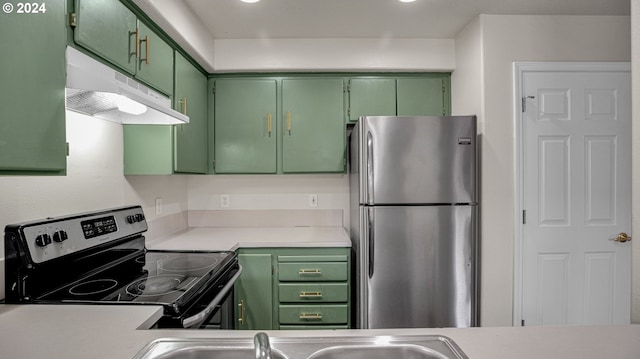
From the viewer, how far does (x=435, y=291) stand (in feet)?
6.57

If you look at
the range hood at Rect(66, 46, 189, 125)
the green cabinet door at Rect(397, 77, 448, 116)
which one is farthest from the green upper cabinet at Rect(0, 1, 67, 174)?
the green cabinet door at Rect(397, 77, 448, 116)

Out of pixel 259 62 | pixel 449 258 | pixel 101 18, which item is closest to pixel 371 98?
pixel 259 62

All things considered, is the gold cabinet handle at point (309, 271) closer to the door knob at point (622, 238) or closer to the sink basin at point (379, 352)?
the sink basin at point (379, 352)

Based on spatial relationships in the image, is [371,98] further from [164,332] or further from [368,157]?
[164,332]

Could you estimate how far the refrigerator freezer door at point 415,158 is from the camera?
6.51 ft

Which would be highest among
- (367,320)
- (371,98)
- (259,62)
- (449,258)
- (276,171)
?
(259,62)

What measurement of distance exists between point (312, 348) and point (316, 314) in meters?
1.51

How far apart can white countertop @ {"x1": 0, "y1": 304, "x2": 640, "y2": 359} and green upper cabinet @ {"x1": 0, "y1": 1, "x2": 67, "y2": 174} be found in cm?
44

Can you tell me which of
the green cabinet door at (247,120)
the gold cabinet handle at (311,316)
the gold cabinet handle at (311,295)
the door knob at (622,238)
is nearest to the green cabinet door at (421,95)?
the green cabinet door at (247,120)

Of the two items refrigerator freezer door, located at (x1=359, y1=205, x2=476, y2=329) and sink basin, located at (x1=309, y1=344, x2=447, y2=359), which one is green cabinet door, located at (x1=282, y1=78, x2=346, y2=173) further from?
sink basin, located at (x1=309, y1=344, x2=447, y2=359)

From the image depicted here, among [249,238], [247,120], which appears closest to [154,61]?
[247,120]

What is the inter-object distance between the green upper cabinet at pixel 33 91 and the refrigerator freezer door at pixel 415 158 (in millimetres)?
1494

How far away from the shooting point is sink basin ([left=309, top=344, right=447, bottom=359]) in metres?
0.76

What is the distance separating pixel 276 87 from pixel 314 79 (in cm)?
31
